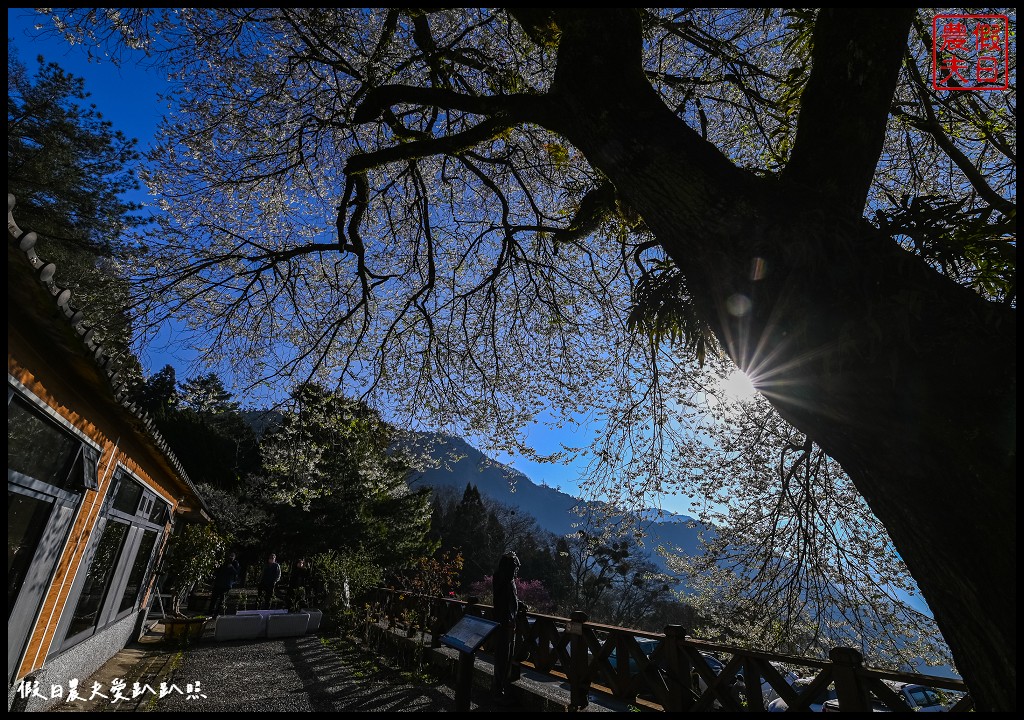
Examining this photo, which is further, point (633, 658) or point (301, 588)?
point (301, 588)

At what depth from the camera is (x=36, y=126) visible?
1095 cm

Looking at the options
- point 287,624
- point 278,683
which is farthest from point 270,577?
point 278,683

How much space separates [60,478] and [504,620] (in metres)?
4.90

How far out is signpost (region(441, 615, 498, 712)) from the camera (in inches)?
168

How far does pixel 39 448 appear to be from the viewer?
3.83 metres

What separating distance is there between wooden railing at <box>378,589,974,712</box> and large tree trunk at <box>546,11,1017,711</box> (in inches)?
119

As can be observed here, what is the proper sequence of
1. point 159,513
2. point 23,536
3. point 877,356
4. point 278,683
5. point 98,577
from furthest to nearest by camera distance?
1. point 159,513
2. point 278,683
3. point 98,577
4. point 23,536
5. point 877,356

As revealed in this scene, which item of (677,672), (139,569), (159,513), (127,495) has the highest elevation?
(127,495)

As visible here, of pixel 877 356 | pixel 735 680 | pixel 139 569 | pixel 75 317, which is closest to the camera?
pixel 877 356

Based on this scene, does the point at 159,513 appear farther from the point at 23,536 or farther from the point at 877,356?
the point at 877,356

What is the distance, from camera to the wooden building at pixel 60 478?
312 cm

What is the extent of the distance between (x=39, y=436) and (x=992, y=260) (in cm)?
674

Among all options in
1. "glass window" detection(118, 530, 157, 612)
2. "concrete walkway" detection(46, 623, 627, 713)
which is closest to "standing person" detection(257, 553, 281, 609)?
"concrete walkway" detection(46, 623, 627, 713)

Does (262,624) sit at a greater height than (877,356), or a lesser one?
lesser
